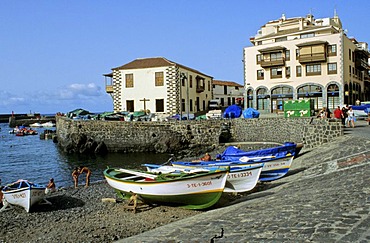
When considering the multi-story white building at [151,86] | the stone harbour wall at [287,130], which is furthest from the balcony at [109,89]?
the stone harbour wall at [287,130]

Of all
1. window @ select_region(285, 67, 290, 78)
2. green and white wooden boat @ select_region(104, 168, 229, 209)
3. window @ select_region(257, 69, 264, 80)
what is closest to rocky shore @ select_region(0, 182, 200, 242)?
green and white wooden boat @ select_region(104, 168, 229, 209)

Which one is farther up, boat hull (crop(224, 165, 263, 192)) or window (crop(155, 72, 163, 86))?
window (crop(155, 72, 163, 86))

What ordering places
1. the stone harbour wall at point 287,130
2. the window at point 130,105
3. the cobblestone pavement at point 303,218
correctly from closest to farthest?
1. the cobblestone pavement at point 303,218
2. the stone harbour wall at point 287,130
3. the window at point 130,105

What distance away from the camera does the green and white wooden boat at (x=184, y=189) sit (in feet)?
40.9

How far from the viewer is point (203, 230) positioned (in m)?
8.94

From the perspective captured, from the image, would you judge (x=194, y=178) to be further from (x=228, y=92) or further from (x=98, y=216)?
(x=228, y=92)

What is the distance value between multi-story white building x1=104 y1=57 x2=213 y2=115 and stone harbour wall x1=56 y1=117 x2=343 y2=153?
9697 mm

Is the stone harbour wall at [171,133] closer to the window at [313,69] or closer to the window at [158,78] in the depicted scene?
the window at [158,78]

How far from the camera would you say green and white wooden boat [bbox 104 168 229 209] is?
40.9 ft

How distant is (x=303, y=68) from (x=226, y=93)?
2575 cm

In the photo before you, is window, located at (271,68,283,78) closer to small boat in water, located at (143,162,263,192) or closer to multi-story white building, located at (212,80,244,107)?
multi-story white building, located at (212,80,244,107)

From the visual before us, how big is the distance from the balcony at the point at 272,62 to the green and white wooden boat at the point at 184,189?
41.5 metres

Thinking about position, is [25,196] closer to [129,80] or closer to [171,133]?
[171,133]

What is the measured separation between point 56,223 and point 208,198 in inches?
210
